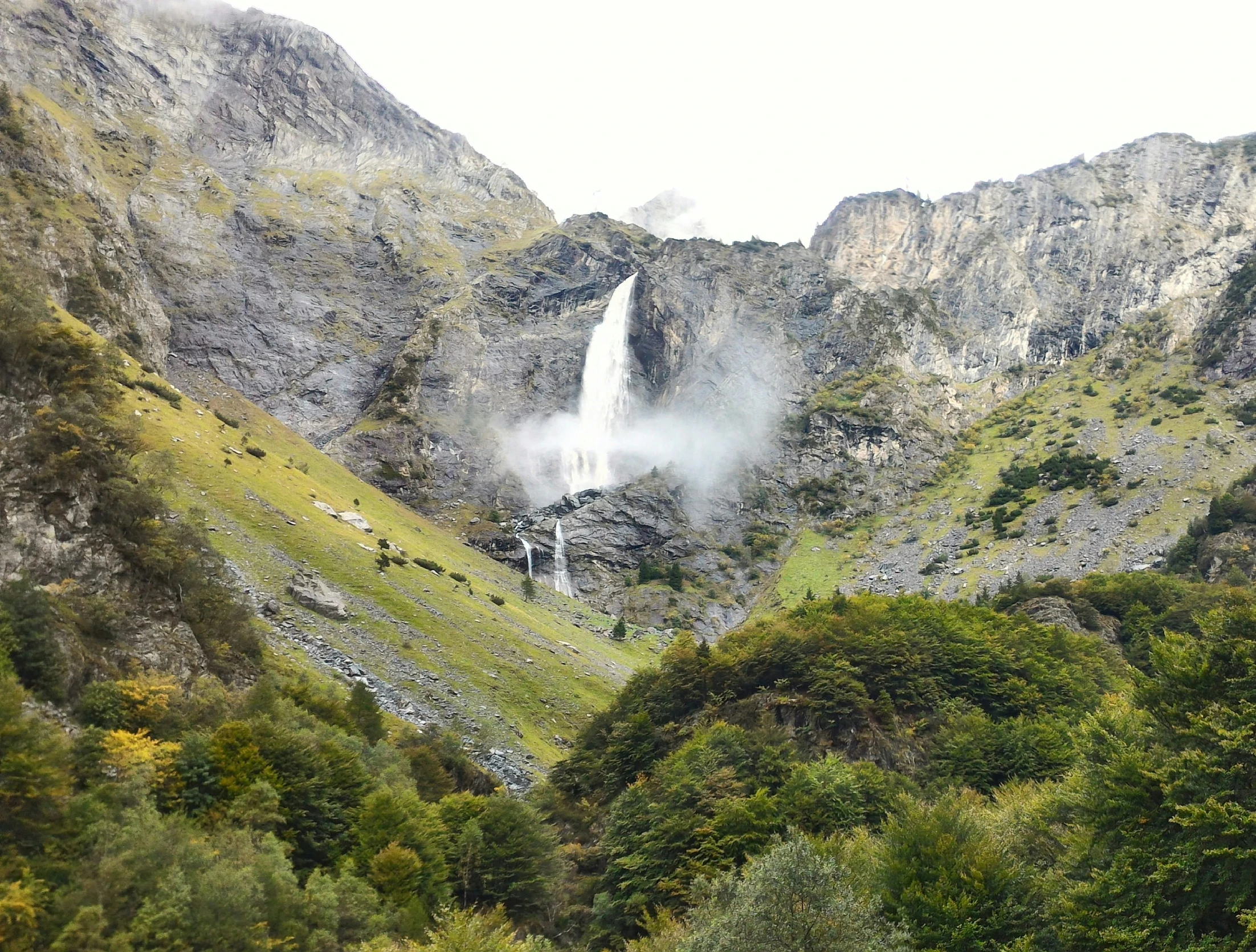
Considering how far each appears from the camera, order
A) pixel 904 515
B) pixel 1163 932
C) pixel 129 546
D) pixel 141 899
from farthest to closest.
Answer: pixel 904 515
pixel 129 546
pixel 1163 932
pixel 141 899

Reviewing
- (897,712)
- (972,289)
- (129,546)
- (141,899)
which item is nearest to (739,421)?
(972,289)

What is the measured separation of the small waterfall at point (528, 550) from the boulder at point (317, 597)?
47792 millimetres

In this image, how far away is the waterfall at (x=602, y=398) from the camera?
138m

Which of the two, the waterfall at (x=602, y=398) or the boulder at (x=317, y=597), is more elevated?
the waterfall at (x=602, y=398)

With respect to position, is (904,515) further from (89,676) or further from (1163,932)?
(89,676)

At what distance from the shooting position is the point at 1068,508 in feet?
347

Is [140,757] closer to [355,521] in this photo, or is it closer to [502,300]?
[355,521]

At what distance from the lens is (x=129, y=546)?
3681 cm

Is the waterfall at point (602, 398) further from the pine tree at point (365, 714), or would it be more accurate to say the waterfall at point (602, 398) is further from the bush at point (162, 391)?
the pine tree at point (365, 714)

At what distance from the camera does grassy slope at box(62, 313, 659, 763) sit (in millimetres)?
58781

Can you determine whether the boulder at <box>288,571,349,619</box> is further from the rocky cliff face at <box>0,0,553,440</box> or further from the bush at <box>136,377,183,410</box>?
the rocky cliff face at <box>0,0,553,440</box>

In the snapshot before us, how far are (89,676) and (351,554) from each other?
41166 mm

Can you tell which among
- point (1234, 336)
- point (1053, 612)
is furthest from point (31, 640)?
point (1234, 336)

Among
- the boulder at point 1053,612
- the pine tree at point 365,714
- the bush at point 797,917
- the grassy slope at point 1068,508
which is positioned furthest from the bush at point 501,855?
the grassy slope at point 1068,508
